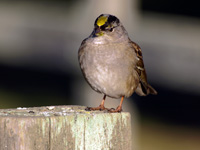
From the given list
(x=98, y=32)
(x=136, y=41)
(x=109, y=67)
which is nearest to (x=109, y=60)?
(x=109, y=67)

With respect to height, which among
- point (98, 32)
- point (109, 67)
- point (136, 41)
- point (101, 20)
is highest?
point (101, 20)

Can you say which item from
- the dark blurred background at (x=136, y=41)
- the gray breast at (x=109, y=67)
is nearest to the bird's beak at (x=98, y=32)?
the gray breast at (x=109, y=67)

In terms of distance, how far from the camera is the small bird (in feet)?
19.2

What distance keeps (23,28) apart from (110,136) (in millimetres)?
7968

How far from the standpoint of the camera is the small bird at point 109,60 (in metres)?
5.84

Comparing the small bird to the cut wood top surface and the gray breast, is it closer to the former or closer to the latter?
the gray breast

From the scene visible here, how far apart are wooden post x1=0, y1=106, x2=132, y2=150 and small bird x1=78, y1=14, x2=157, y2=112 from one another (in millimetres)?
1499

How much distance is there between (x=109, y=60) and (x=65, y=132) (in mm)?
2088

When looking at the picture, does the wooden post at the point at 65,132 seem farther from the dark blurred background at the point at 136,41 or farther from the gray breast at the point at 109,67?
the dark blurred background at the point at 136,41

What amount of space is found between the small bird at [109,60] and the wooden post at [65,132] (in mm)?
1499

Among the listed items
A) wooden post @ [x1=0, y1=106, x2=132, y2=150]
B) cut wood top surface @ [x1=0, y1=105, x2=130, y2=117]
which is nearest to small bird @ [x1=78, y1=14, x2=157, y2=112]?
cut wood top surface @ [x1=0, y1=105, x2=130, y2=117]

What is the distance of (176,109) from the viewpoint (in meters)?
15.4

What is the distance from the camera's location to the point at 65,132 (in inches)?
151

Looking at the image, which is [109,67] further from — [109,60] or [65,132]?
[65,132]
